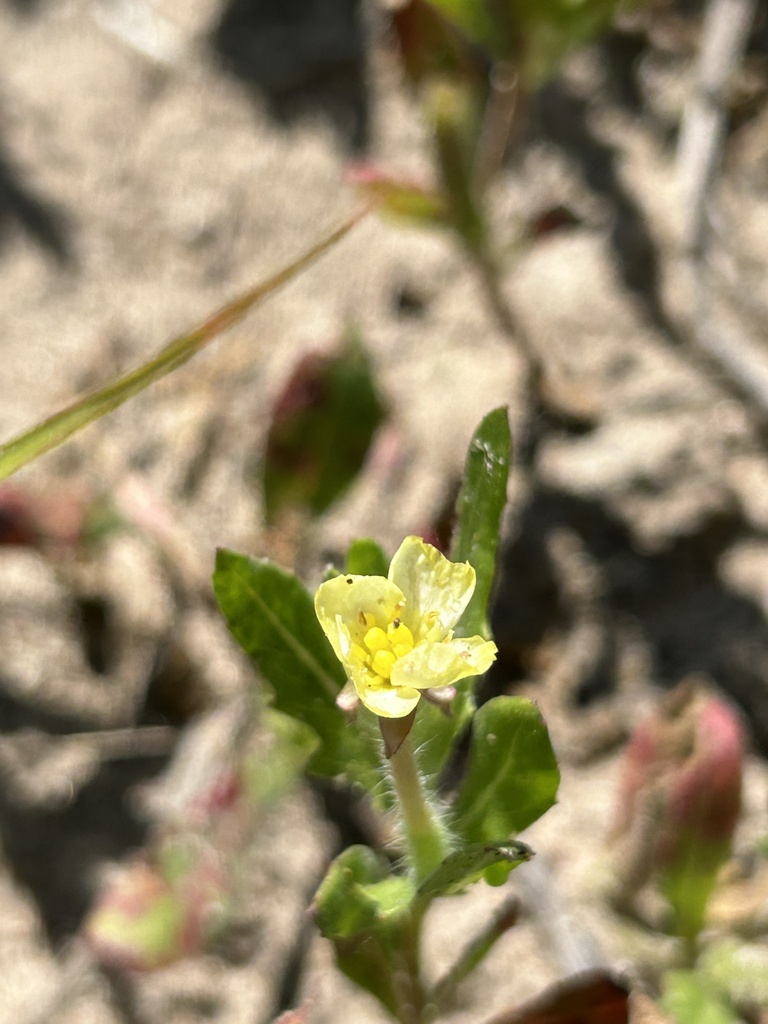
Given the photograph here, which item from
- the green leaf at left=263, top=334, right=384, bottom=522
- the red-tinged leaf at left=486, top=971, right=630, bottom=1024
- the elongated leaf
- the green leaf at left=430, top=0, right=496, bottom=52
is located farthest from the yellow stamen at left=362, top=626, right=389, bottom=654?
the green leaf at left=430, top=0, right=496, bottom=52

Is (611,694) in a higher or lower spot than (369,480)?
lower

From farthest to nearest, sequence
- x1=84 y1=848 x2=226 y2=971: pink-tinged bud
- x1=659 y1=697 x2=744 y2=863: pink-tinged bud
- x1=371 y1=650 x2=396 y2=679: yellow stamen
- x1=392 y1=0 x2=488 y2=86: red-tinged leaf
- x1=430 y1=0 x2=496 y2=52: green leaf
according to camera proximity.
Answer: x1=392 y1=0 x2=488 y2=86: red-tinged leaf → x1=430 y1=0 x2=496 y2=52: green leaf → x1=84 y1=848 x2=226 y2=971: pink-tinged bud → x1=659 y1=697 x2=744 y2=863: pink-tinged bud → x1=371 y1=650 x2=396 y2=679: yellow stamen

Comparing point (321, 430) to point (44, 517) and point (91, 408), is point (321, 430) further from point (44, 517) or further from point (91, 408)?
point (91, 408)

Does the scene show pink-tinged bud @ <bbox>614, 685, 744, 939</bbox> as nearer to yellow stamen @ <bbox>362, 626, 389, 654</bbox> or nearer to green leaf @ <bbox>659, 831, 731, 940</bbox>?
green leaf @ <bbox>659, 831, 731, 940</bbox>

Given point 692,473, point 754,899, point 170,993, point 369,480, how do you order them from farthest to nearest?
point 369,480
point 692,473
point 170,993
point 754,899

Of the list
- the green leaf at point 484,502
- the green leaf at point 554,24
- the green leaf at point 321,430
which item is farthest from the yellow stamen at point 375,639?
the green leaf at point 554,24

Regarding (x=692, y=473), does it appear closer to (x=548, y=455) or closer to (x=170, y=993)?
(x=548, y=455)

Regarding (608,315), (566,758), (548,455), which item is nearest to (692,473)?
(548,455)
